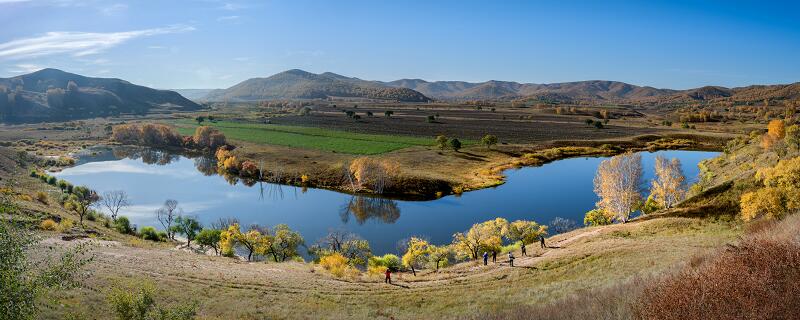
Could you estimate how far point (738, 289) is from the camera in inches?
495

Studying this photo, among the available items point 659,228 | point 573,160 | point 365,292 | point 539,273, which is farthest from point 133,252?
point 573,160

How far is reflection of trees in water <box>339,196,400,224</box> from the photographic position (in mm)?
69875

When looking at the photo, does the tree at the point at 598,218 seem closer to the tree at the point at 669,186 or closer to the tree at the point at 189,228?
the tree at the point at 669,186

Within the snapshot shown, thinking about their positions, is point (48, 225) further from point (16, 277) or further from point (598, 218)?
point (598, 218)

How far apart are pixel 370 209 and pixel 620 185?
37.9 metres

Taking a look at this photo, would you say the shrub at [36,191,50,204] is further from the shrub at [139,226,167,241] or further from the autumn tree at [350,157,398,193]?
the autumn tree at [350,157,398,193]

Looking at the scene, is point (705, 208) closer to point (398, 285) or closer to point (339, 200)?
point (398, 285)

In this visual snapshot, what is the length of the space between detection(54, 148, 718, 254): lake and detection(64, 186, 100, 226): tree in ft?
17.4

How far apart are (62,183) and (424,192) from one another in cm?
6308

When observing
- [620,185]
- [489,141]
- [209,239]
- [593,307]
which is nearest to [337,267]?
[209,239]

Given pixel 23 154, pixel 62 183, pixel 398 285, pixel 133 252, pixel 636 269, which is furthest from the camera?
pixel 23 154

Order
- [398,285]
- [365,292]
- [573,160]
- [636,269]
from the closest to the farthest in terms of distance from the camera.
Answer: [636,269], [365,292], [398,285], [573,160]

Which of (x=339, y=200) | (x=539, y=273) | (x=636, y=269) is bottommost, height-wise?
(x=339, y=200)

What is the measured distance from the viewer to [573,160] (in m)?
119
